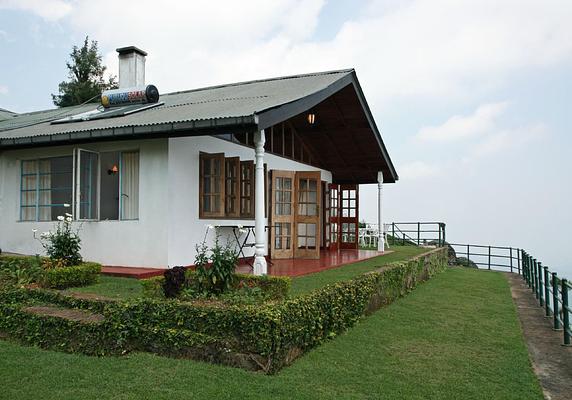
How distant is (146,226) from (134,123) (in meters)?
1.72

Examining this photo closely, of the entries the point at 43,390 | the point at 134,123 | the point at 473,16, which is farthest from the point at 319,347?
the point at 473,16

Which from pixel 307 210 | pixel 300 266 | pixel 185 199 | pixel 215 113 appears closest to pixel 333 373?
pixel 215 113

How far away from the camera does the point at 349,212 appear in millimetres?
15211

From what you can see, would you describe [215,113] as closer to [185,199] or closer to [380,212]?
[185,199]

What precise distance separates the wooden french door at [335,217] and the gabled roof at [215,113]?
11.8 feet

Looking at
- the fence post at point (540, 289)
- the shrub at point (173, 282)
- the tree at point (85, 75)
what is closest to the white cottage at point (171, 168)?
the shrub at point (173, 282)

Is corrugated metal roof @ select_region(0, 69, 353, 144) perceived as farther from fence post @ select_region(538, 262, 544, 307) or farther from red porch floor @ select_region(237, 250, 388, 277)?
fence post @ select_region(538, 262, 544, 307)

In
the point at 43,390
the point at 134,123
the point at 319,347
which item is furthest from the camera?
the point at 134,123

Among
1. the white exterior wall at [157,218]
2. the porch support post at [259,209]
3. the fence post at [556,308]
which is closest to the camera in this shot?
the porch support post at [259,209]

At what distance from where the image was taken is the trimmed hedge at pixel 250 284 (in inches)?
224

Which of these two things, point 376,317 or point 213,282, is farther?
point 376,317

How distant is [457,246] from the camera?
61.0 feet

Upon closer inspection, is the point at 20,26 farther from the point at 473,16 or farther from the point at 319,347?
the point at 319,347

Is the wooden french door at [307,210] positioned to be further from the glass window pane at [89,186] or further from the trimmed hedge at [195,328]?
the trimmed hedge at [195,328]
